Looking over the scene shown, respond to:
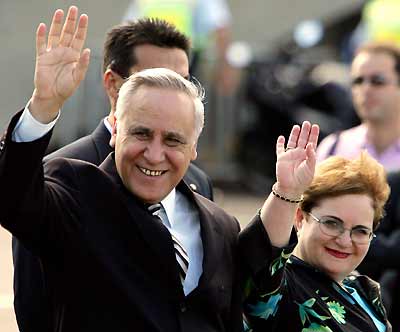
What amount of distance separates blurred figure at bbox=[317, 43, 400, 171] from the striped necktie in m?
2.93

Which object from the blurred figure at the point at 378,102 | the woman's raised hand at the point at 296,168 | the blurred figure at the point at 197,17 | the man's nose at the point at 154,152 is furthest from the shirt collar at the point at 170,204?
the blurred figure at the point at 197,17

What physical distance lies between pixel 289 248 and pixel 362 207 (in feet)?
1.74

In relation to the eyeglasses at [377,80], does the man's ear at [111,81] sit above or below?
above

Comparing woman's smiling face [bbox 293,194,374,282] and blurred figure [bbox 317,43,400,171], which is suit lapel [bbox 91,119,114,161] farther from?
blurred figure [bbox 317,43,400,171]

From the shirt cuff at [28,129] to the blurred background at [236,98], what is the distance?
634cm

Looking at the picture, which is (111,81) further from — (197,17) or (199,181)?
(197,17)

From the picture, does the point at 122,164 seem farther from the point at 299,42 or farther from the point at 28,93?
the point at 299,42

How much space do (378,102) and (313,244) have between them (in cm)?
269

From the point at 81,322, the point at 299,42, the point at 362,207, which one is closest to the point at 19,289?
the point at 81,322

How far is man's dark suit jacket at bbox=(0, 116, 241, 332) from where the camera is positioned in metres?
3.28

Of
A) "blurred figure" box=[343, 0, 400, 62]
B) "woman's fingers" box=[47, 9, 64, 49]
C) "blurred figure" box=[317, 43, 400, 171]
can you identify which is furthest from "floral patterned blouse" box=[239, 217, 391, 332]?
"blurred figure" box=[343, 0, 400, 62]

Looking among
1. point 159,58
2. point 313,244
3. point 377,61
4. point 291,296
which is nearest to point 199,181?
point 159,58

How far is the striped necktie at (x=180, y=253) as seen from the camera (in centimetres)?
347

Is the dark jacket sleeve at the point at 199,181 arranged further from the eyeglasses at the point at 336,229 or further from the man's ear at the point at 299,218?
the eyeglasses at the point at 336,229
